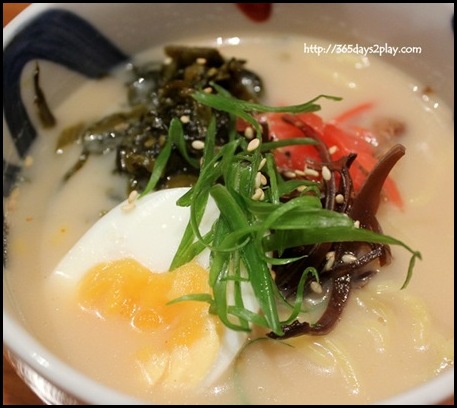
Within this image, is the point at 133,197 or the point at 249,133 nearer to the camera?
the point at 133,197

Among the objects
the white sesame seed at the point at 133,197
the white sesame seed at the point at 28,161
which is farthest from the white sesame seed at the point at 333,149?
the white sesame seed at the point at 28,161

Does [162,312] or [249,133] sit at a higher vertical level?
[249,133]

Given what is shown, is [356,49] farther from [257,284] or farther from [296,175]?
[257,284]

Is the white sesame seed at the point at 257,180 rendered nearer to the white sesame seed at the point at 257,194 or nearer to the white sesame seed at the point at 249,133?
the white sesame seed at the point at 257,194
